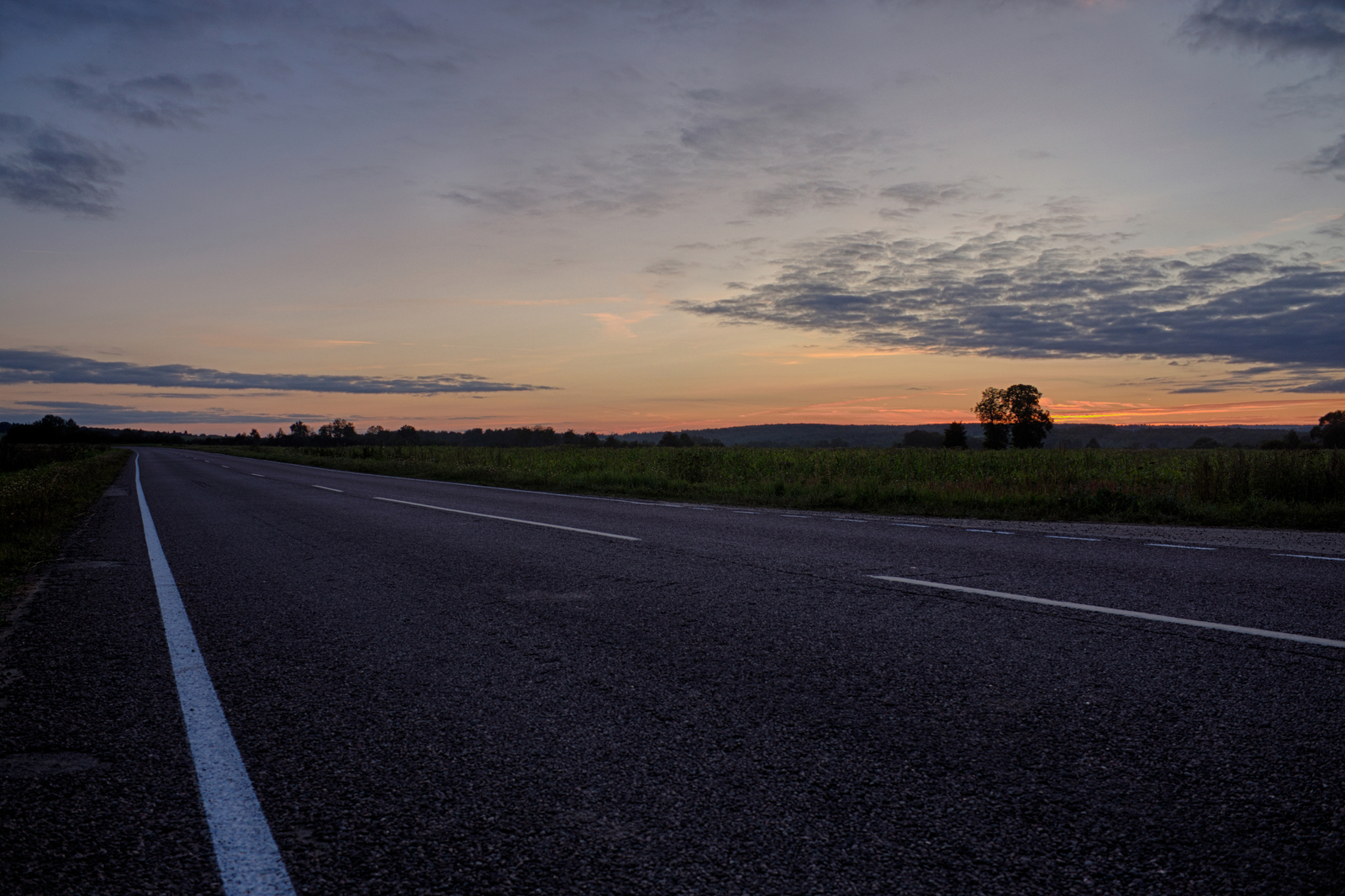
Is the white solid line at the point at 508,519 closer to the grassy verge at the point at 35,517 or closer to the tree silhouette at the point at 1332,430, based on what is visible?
the grassy verge at the point at 35,517

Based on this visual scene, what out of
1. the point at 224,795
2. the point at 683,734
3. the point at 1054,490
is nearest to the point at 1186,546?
the point at 1054,490

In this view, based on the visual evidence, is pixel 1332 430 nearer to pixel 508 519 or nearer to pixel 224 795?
pixel 508 519

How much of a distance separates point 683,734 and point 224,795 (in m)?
1.74

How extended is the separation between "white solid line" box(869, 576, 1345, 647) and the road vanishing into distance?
0.12ft

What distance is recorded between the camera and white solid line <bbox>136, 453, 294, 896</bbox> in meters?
2.23

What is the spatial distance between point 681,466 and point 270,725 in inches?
846

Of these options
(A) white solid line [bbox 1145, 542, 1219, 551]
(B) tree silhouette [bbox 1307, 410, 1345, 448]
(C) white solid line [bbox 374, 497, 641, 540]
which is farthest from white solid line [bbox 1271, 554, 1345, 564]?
(B) tree silhouette [bbox 1307, 410, 1345, 448]

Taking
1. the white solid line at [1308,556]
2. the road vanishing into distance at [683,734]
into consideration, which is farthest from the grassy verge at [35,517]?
the white solid line at [1308,556]

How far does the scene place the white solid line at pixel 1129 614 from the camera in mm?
4578

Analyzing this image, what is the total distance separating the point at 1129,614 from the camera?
5.25 m

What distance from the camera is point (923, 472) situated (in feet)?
79.9

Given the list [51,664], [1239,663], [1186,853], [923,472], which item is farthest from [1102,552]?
[923,472]

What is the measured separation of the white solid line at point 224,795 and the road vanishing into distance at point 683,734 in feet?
0.05

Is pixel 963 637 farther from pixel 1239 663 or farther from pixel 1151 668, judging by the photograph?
pixel 1239 663
